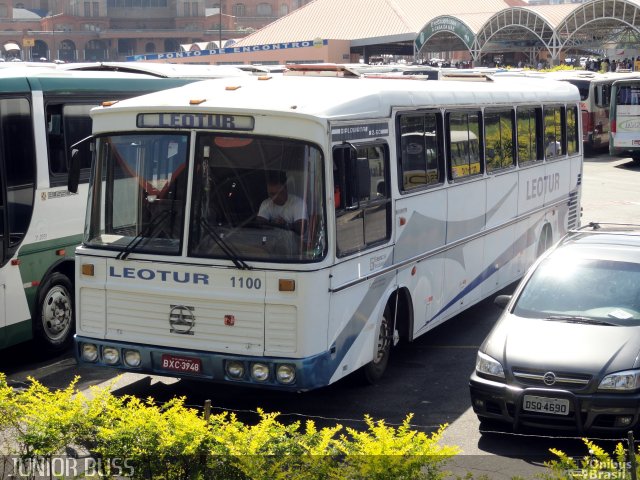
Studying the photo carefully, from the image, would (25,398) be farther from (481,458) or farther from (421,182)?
(421,182)

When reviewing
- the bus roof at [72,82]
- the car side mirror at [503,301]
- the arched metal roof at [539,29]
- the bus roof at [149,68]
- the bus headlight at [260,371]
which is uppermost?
the arched metal roof at [539,29]

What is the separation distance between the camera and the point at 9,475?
6.62 m

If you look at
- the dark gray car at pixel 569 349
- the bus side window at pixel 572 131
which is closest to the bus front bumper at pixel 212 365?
the dark gray car at pixel 569 349

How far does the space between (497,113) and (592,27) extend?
179ft

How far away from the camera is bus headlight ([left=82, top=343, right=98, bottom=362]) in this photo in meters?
9.90

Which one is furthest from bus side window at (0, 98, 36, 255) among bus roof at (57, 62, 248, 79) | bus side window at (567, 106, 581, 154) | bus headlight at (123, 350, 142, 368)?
bus side window at (567, 106, 581, 154)

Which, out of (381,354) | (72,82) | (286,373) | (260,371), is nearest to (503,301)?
(381,354)

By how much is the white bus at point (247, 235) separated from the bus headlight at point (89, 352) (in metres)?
0.02

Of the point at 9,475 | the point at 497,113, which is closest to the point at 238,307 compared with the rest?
the point at 9,475

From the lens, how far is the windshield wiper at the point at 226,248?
9234mm

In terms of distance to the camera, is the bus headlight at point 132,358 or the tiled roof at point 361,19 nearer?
the bus headlight at point 132,358

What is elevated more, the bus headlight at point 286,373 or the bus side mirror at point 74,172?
the bus side mirror at point 74,172

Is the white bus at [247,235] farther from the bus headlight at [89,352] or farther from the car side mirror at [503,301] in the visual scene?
the car side mirror at [503,301]
